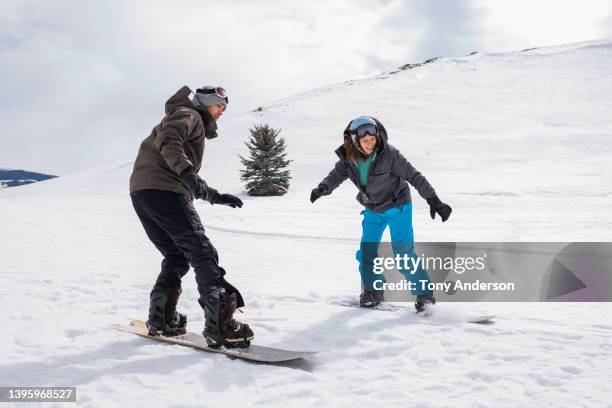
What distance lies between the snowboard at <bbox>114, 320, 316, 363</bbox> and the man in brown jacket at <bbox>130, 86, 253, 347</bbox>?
0.06m

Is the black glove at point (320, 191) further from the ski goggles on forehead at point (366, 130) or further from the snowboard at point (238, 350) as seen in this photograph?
the snowboard at point (238, 350)

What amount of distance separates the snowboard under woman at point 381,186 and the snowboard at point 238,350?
1.60m

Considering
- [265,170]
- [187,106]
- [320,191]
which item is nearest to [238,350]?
[187,106]

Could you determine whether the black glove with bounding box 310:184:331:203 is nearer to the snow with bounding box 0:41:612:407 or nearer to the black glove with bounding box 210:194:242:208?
the snow with bounding box 0:41:612:407

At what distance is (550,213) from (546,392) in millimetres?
10864

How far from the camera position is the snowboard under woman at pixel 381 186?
432cm

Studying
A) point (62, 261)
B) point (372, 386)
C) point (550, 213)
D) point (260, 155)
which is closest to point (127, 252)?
point (62, 261)

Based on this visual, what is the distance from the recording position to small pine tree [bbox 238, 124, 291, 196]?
2186 cm

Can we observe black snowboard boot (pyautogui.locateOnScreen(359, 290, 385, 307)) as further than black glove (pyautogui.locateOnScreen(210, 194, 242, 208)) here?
Yes

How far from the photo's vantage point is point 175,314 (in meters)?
3.70

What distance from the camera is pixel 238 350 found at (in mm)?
3307

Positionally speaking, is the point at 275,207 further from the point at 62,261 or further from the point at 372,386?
the point at 372,386

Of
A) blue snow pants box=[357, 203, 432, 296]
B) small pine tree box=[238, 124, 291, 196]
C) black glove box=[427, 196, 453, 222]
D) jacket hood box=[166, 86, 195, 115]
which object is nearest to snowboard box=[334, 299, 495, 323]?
blue snow pants box=[357, 203, 432, 296]

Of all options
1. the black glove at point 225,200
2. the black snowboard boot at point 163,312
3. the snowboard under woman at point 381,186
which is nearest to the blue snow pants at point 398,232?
the snowboard under woman at point 381,186
